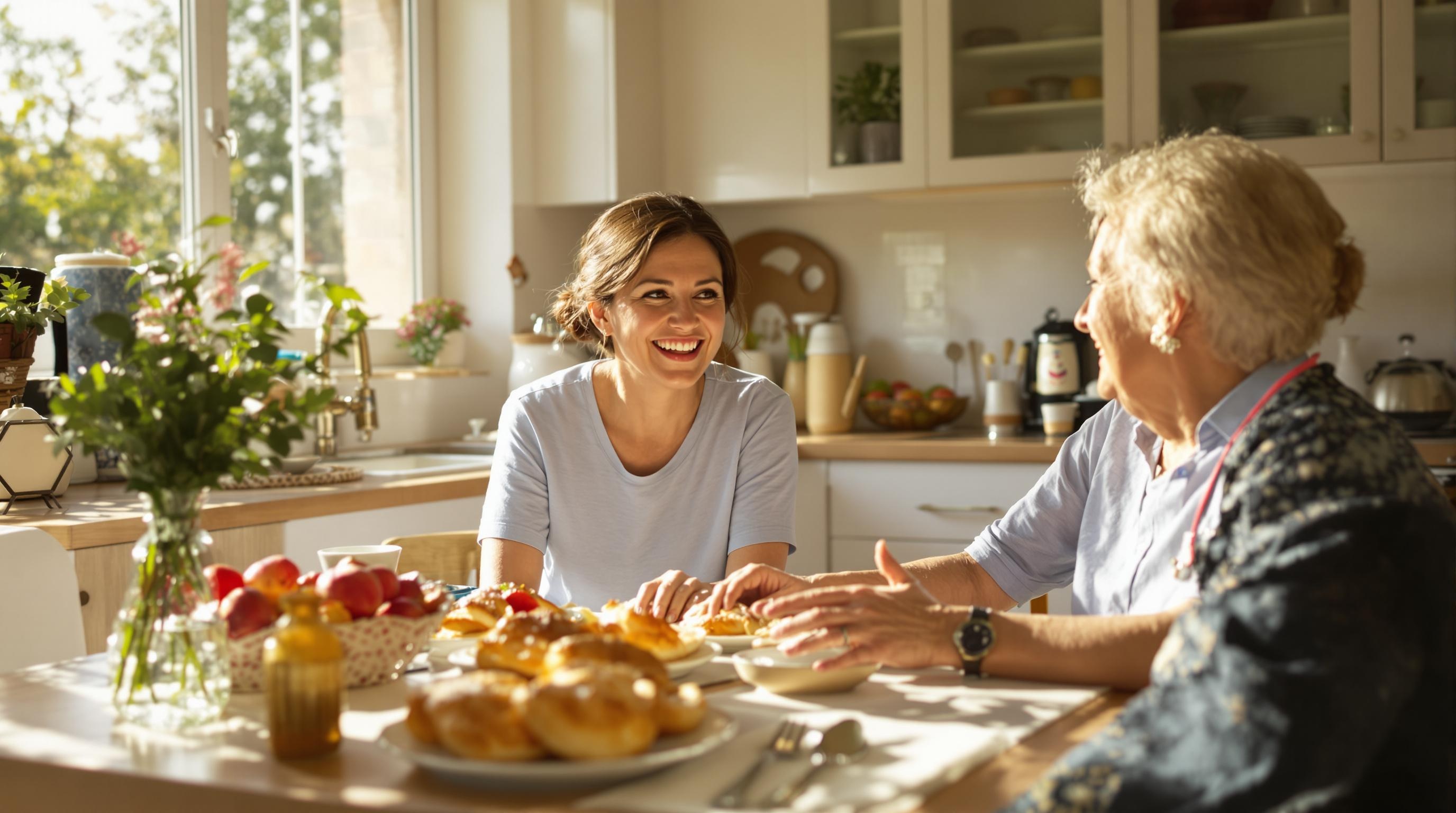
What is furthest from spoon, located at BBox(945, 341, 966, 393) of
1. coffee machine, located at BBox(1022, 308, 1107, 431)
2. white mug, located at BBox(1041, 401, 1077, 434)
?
white mug, located at BBox(1041, 401, 1077, 434)

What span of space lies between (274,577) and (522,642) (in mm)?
235

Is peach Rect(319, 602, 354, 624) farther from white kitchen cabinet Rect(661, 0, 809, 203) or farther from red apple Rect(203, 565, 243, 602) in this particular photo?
white kitchen cabinet Rect(661, 0, 809, 203)

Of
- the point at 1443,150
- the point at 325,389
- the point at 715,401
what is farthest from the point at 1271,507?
the point at 1443,150

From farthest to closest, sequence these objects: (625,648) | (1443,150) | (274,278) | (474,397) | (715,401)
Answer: (474,397) < (274,278) < (1443,150) < (715,401) < (625,648)

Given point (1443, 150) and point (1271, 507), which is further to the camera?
point (1443, 150)

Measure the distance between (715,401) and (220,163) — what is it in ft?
5.86

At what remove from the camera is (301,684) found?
3.17 ft

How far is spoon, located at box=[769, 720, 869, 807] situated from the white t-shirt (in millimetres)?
1059

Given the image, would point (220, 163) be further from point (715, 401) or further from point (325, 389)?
point (325, 389)

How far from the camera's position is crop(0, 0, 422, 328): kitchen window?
285cm

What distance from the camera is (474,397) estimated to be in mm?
3920

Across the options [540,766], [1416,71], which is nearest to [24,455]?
[540,766]

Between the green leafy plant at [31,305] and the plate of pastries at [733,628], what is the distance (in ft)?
4.97

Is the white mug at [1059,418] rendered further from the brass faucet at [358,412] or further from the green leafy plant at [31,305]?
the green leafy plant at [31,305]
